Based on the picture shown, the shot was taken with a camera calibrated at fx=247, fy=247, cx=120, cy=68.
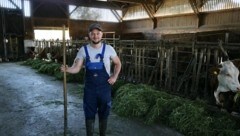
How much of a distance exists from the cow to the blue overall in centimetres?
249

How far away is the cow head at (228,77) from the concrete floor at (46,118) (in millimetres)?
1354

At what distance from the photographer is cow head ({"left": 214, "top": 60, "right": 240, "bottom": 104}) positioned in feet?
15.5

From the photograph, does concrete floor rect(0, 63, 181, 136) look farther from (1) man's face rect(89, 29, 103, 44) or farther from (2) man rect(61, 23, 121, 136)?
(1) man's face rect(89, 29, 103, 44)

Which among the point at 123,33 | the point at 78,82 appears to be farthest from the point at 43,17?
the point at 78,82

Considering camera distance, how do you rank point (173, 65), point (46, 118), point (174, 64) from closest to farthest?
point (46, 118), point (174, 64), point (173, 65)

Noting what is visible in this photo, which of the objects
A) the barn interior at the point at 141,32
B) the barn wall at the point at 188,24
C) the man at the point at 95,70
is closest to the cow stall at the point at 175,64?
the barn interior at the point at 141,32

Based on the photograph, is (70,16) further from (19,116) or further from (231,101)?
(231,101)

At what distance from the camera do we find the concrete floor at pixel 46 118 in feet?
15.1

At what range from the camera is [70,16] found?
24.8 meters

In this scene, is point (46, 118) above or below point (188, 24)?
below

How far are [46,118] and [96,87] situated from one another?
2.36m

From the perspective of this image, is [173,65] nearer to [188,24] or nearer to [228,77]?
[228,77]

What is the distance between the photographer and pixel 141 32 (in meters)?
25.3

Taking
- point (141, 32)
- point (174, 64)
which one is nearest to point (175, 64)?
point (174, 64)
